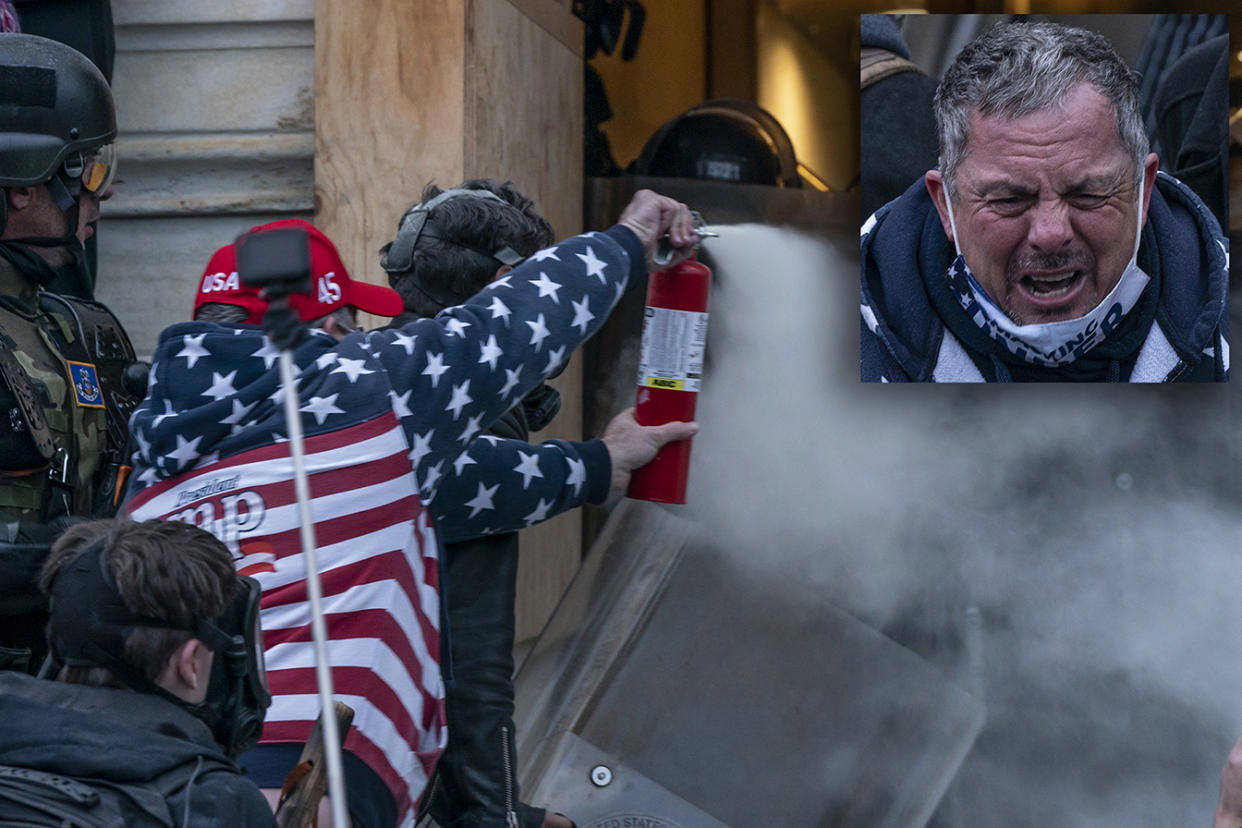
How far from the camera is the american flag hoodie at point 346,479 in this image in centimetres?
193

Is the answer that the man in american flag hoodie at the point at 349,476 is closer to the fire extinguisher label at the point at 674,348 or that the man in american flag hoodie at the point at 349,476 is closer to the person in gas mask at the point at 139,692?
the person in gas mask at the point at 139,692

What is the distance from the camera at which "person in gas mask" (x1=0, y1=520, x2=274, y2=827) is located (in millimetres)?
1510

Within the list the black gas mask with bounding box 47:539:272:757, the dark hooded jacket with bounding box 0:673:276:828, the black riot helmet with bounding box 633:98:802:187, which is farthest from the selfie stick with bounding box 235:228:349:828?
the black riot helmet with bounding box 633:98:802:187

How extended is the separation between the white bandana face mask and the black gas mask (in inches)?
110

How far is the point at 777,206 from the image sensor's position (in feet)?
14.4

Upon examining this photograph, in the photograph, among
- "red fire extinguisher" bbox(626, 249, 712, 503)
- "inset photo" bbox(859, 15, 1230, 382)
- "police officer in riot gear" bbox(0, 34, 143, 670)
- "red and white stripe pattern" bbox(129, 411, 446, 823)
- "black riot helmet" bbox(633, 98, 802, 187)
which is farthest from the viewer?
"black riot helmet" bbox(633, 98, 802, 187)

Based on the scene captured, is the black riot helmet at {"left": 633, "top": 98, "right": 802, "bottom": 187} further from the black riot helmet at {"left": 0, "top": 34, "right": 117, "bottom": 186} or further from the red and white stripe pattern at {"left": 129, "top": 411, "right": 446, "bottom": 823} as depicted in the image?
the red and white stripe pattern at {"left": 129, "top": 411, "right": 446, "bottom": 823}

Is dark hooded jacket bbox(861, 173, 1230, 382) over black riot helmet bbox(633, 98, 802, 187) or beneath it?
beneath

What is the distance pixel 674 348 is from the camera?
2762 millimetres

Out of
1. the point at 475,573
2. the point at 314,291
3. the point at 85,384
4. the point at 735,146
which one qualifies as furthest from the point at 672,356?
the point at 735,146

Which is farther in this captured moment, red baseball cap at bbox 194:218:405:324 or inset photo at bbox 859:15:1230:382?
inset photo at bbox 859:15:1230:382

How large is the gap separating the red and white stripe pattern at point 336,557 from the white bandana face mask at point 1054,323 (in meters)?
2.49

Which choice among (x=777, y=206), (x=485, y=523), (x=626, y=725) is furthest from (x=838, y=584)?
(x=485, y=523)

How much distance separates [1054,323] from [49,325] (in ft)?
8.75
